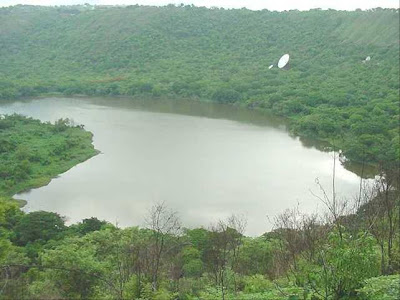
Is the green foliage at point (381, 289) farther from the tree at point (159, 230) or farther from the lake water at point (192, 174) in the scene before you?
the lake water at point (192, 174)

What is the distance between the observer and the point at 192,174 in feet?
72.2

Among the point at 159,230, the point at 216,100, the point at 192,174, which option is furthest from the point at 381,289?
the point at 216,100

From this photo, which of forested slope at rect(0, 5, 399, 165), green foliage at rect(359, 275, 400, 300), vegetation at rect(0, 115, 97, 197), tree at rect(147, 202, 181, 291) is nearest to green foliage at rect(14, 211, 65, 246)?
tree at rect(147, 202, 181, 291)

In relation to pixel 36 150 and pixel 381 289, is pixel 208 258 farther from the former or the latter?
pixel 36 150

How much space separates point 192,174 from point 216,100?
23.4m

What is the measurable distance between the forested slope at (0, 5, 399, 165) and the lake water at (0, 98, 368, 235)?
4392 mm

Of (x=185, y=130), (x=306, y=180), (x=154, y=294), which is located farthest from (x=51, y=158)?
(x=154, y=294)

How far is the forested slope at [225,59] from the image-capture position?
37438 millimetres

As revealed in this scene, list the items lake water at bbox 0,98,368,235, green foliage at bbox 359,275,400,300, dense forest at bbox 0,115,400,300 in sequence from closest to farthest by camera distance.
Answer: green foliage at bbox 359,275,400,300 → dense forest at bbox 0,115,400,300 → lake water at bbox 0,98,368,235

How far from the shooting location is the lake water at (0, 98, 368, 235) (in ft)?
60.2

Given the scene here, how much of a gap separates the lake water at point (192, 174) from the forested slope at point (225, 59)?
439cm

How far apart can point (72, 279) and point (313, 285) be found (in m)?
5.69

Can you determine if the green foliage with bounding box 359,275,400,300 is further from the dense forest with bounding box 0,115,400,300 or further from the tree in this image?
the tree

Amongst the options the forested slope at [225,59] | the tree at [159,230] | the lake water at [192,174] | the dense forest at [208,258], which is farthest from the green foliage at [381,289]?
the forested slope at [225,59]
